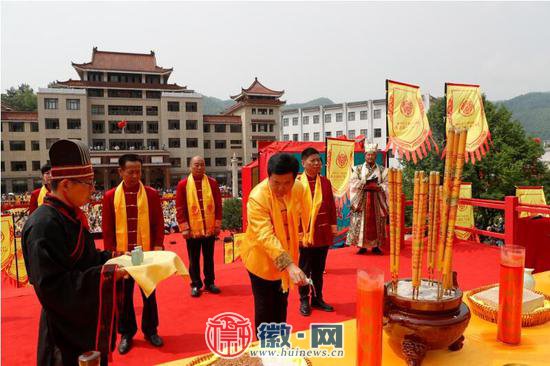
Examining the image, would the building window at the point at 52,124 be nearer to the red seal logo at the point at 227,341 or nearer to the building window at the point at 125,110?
the building window at the point at 125,110

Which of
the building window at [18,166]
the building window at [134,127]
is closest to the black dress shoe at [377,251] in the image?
the building window at [134,127]

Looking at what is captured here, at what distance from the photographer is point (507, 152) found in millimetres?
14922

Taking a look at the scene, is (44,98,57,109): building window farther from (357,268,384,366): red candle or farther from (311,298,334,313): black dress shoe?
(357,268,384,366): red candle

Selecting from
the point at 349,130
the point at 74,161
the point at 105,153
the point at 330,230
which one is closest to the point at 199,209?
the point at 330,230

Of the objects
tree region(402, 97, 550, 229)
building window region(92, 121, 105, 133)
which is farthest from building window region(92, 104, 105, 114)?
tree region(402, 97, 550, 229)

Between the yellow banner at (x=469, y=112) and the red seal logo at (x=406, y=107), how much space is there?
59 cm

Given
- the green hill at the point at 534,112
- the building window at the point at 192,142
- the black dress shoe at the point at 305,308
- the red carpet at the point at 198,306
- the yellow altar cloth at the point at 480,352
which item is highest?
the green hill at the point at 534,112

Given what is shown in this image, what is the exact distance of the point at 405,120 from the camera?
5.45m

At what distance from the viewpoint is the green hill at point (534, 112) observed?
11238 centimetres

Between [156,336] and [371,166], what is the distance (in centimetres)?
388

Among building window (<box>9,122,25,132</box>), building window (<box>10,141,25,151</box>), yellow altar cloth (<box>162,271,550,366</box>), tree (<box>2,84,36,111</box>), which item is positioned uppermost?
tree (<box>2,84,36,111</box>)

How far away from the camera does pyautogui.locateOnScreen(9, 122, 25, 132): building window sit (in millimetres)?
30734

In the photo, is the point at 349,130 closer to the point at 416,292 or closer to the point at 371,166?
the point at 371,166

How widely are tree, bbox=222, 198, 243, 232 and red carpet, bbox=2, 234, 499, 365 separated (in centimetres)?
1078
